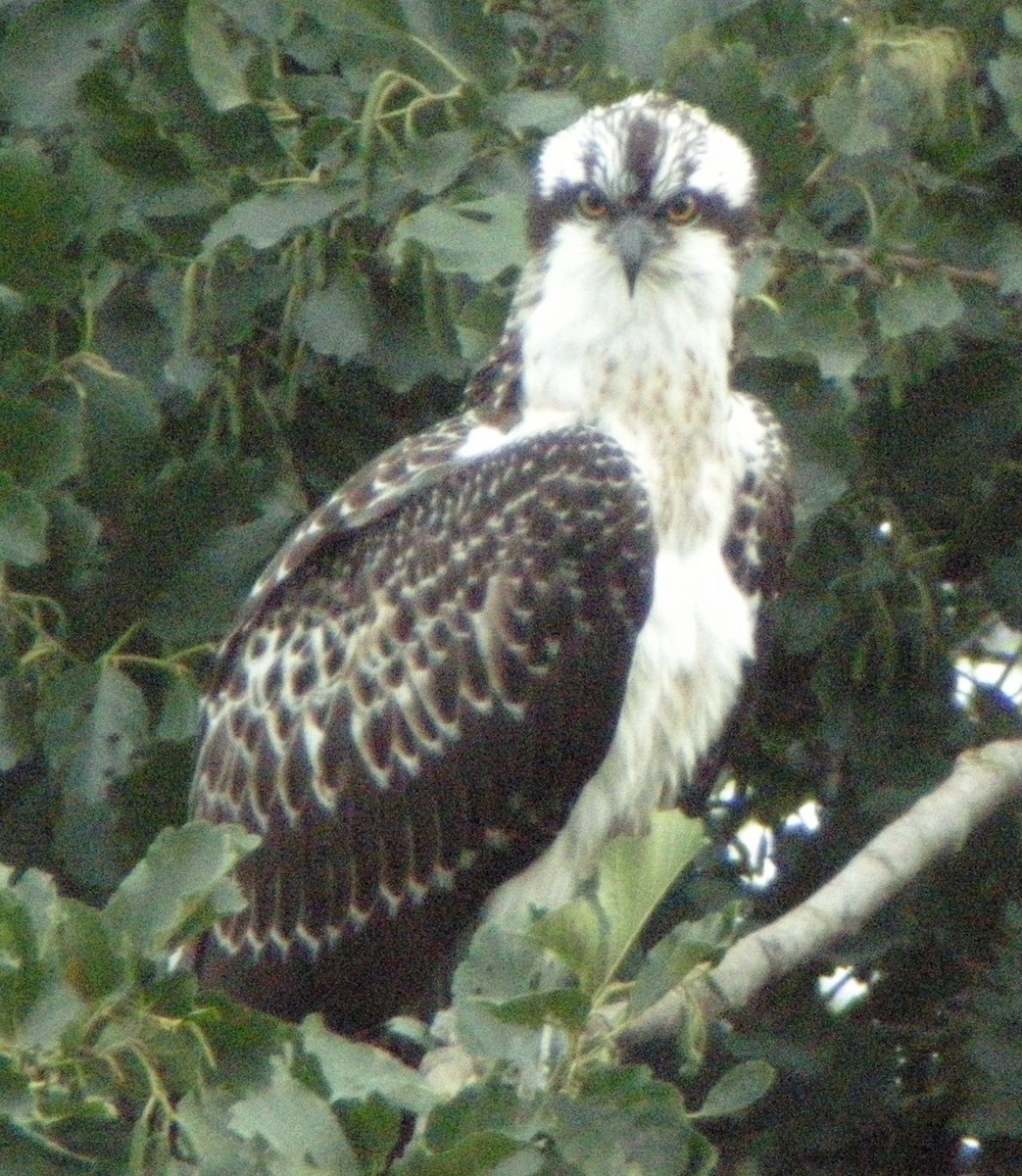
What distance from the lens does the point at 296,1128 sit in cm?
334

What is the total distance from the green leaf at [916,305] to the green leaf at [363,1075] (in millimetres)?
1847

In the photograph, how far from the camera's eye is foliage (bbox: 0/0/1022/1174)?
4875 mm

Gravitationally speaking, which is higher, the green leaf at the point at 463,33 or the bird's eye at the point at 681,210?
the green leaf at the point at 463,33

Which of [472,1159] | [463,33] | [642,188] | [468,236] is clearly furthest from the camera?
[642,188]

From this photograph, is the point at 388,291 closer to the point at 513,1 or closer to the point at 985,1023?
the point at 513,1

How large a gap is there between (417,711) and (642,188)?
1016 millimetres

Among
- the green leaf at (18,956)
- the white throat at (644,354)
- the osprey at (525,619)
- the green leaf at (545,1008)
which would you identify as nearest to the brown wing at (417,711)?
the osprey at (525,619)

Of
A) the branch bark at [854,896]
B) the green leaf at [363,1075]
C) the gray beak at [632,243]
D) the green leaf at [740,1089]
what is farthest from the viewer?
the gray beak at [632,243]

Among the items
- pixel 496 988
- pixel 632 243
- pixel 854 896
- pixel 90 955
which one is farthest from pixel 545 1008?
pixel 632 243

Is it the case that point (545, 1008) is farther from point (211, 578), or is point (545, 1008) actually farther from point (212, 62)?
point (212, 62)

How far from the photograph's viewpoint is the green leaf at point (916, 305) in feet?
15.8

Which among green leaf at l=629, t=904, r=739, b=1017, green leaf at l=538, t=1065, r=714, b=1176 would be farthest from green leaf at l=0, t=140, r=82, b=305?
green leaf at l=538, t=1065, r=714, b=1176

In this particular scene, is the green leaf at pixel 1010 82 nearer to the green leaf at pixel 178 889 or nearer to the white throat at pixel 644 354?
the white throat at pixel 644 354

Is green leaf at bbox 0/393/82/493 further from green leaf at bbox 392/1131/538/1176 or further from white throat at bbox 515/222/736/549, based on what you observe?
green leaf at bbox 392/1131/538/1176
